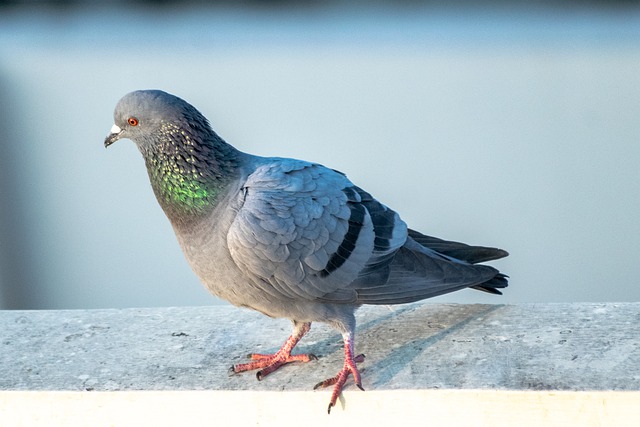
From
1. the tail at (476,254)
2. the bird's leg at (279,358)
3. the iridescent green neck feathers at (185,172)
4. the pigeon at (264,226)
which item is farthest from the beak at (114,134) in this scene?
the tail at (476,254)

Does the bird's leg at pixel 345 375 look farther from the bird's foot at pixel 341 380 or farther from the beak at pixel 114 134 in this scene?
the beak at pixel 114 134

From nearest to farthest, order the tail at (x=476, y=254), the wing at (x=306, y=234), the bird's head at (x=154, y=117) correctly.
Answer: the wing at (x=306, y=234)
the bird's head at (x=154, y=117)
the tail at (x=476, y=254)

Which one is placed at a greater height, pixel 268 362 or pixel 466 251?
pixel 466 251

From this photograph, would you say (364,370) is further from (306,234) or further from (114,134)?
(114,134)

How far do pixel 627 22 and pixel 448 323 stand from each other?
3942 mm

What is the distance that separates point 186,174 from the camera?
3.56 m

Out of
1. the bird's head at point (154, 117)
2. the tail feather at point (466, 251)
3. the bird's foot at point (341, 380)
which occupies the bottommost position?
the bird's foot at point (341, 380)

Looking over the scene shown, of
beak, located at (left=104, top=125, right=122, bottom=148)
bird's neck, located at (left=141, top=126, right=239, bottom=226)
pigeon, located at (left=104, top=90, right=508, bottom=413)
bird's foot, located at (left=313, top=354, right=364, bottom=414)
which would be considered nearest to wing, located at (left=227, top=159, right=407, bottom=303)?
pigeon, located at (left=104, top=90, right=508, bottom=413)

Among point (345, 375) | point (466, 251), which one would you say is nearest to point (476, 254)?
point (466, 251)

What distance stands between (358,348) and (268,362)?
42 cm

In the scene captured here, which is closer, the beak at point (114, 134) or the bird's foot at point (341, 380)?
the bird's foot at point (341, 380)

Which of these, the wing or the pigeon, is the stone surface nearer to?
the pigeon

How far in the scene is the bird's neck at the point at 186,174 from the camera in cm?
355

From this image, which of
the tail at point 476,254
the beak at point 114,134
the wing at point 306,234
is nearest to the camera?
the wing at point 306,234
